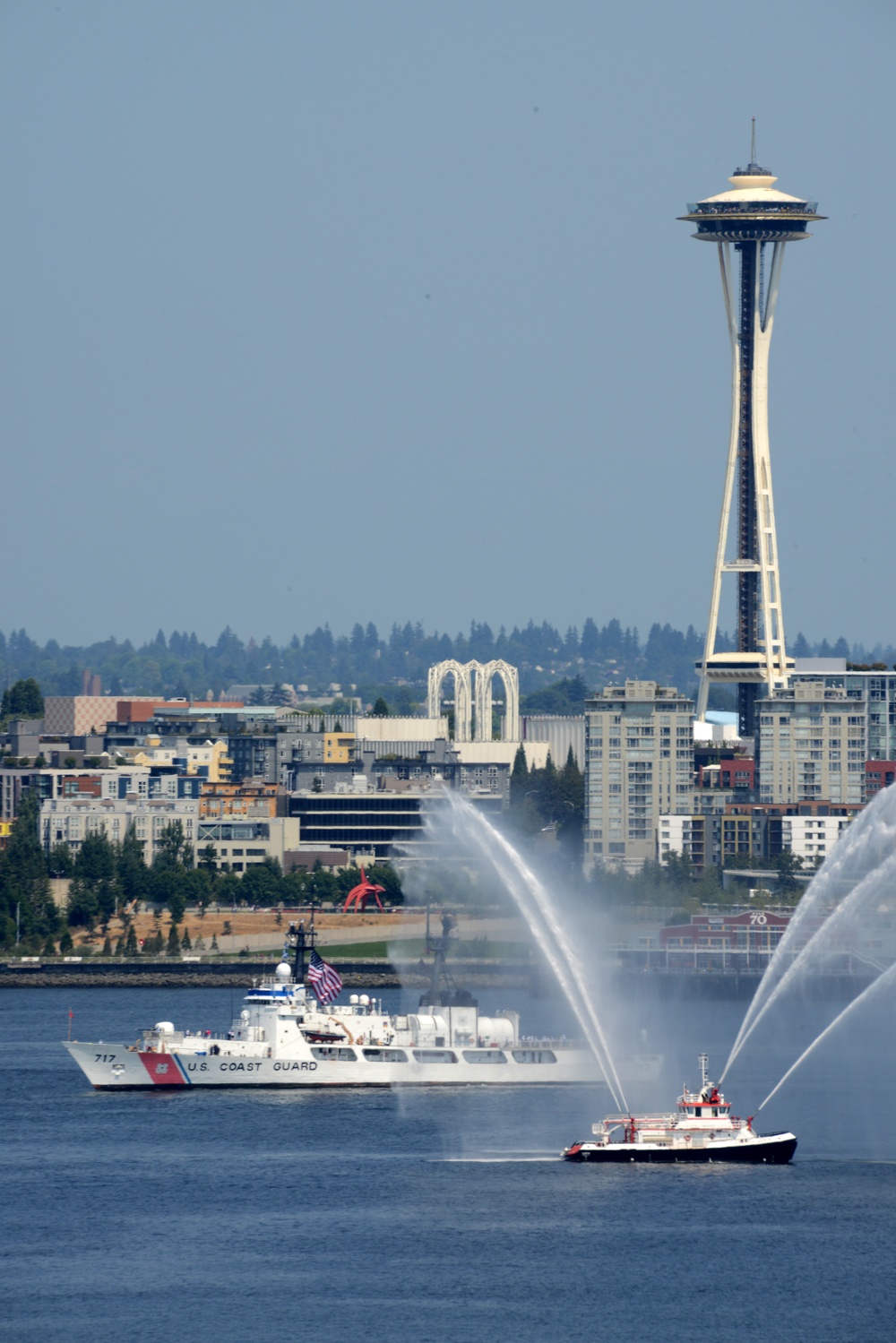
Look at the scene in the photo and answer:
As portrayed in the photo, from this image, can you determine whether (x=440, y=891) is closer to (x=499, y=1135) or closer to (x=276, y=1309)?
(x=499, y=1135)

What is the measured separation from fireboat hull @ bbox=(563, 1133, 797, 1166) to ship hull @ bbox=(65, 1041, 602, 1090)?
19.5 meters

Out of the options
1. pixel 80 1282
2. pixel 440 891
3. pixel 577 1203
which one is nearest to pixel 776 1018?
pixel 440 891

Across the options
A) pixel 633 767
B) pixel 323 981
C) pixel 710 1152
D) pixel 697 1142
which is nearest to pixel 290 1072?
pixel 323 981

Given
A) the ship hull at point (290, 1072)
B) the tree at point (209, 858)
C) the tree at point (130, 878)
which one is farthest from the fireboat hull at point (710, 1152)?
the tree at point (209, 858)

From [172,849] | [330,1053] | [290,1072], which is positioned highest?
[172,849]

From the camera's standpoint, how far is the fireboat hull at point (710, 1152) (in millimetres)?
74750

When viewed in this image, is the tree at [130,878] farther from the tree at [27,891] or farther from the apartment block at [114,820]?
the apartment block at [114,820]

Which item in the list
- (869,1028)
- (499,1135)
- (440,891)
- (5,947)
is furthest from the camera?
(5,947)

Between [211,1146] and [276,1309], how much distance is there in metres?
20.4

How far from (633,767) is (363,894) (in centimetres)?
2666

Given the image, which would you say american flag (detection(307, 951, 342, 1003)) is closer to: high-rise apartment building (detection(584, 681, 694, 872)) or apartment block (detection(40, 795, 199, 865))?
apartment block (detection(40, 795, 199, 865))

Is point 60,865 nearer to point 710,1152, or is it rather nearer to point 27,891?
point 27,891

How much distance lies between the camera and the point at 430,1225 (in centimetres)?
6956

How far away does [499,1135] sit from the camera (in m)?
82.1
